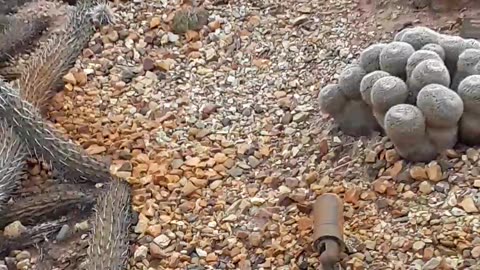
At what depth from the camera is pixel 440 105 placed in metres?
2.57

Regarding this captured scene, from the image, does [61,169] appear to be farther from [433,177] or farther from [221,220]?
[433,177]

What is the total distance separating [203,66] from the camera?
368 centimetres

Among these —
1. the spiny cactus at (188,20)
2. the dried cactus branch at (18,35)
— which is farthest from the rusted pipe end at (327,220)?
the dried cactus branch at (18,35)

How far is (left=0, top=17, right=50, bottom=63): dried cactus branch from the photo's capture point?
12.8ft

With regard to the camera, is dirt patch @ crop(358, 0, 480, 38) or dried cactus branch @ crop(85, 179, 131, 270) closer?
dried cactus branch @ crop(85, 179, 131, 270)

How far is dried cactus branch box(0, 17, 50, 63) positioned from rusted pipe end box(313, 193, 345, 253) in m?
1.95

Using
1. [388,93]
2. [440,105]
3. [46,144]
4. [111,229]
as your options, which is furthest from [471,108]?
[46,144]

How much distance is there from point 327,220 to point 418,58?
68 centimetres

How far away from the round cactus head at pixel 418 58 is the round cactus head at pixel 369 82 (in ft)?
0.27

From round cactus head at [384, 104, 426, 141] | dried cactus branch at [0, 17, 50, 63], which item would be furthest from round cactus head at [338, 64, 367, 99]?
dried cactus branch at [0, 17, 50, 63]

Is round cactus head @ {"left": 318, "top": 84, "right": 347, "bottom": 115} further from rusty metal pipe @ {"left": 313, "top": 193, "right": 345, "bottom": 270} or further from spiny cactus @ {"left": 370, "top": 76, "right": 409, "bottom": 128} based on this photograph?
rusty metal pipe @ {"left": 313, "top": 193, "right": 345, "bottom": 270}

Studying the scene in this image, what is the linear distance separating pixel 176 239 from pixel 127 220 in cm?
19

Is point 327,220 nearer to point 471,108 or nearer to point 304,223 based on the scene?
point 304,223

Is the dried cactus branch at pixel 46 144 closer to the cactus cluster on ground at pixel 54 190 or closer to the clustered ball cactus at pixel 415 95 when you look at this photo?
the cactus cluster on ground at pixel 54 190
